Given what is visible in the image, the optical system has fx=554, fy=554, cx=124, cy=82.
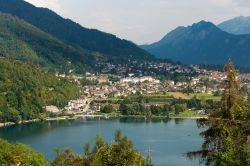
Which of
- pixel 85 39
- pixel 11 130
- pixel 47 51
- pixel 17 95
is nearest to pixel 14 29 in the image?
pixel 47 51

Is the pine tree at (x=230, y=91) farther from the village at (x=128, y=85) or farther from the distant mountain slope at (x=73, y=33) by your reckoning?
the distant mountain slope at (x=73, y=33)

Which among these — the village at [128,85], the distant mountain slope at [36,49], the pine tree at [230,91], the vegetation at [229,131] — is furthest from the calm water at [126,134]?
the distant mountain slope at [36,49]

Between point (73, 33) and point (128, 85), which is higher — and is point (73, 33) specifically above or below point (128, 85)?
above

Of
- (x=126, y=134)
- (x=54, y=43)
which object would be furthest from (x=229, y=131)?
(x=54, y=43)

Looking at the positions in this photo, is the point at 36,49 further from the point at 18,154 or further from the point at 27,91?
the point at 18,154

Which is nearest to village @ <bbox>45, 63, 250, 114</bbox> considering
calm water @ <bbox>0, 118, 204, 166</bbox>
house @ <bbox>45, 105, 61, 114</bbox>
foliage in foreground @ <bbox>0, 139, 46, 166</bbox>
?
house @ <bbox>45, 105, 61, 114</bbox>

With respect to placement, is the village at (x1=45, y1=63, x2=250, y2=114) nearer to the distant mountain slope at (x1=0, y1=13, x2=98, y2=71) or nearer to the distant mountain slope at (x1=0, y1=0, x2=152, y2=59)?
the distant mountain slope at (x1=0, y1=13, x2=98, y2=71)

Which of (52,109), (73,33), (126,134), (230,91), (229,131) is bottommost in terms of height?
(126,134)
